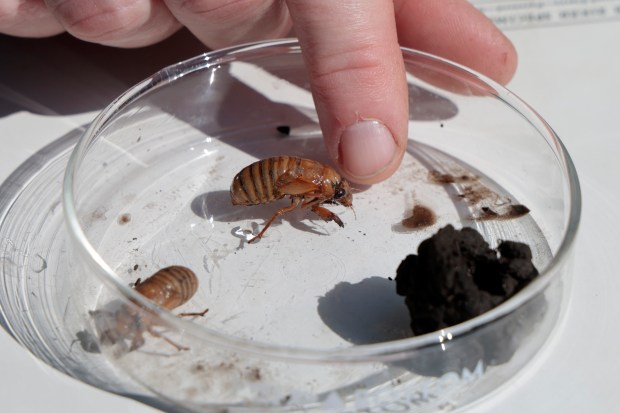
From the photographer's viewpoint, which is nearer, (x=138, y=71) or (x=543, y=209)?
Answer: (x=543, y=209)

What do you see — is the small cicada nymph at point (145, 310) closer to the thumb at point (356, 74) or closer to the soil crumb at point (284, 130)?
the thumb at point (356, 74)

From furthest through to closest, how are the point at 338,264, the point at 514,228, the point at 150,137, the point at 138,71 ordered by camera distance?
the point at 138,71, the point at 150,137, the point at 514,228, the point at 338,264

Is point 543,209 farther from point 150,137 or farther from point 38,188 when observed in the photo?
point 38,188

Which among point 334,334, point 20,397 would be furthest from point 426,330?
point 20,397

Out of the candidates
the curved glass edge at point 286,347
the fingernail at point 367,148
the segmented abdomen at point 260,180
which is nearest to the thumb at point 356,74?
the fingernail at point 367,148

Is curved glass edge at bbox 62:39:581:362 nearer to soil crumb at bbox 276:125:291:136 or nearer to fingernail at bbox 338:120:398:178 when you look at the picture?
soil crumb at bbox 276:125:291:136

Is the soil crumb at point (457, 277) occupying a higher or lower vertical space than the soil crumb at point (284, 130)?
lower
